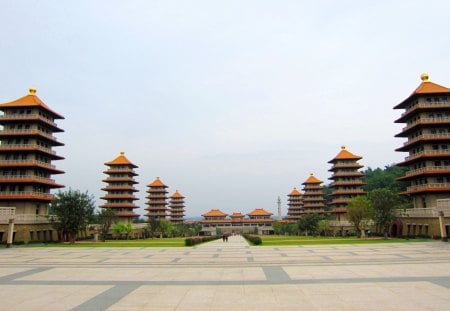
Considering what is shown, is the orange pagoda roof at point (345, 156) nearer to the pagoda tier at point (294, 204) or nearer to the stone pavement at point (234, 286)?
the pagoda tier at point (294, 204)

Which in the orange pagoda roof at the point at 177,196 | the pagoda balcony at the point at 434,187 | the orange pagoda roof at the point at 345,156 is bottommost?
the pagoda balcony at the point at 434,187

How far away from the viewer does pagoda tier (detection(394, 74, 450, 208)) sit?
154ft

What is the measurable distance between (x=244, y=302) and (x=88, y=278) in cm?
930

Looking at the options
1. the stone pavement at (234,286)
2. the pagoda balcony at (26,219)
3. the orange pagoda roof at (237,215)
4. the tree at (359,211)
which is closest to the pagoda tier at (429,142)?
the tree at (359,211)

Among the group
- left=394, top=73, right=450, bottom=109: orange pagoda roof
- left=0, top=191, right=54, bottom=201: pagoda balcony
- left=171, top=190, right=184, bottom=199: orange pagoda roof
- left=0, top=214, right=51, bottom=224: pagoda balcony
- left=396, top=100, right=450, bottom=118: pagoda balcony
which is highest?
A: left=394, top=73, right=450, bottom=109: orange pagoda roof

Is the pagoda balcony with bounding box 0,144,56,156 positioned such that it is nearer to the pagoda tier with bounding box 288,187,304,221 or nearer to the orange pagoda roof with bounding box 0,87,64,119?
the orange pagoda roof with bounding box 0,87,64,119

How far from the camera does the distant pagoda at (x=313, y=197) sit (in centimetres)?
9925

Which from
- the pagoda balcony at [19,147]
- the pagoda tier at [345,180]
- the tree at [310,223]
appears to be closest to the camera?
the pagoda balcony at [19,147]

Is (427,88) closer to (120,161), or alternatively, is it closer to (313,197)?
(313,197)

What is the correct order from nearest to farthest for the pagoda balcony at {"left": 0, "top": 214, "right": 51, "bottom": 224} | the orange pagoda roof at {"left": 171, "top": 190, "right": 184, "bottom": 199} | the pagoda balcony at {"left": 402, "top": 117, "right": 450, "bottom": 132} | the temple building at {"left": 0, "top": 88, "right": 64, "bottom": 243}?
the pagoda balcony at {"left": 0, "top": 214, "right": 51, "bottom": 224}
the pagoda balcony at {"left": 402, "top": 117, "right": 450, "bottom": 132}
the temple building at {"left": 0, "top": 88, "right": 64, "bottom": 243}
the orange pagoda roof at {"left": 171, "top": 190, "right": 184, "bottom": 199}

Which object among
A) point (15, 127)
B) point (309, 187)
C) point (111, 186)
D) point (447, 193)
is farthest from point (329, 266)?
point (309, 187)

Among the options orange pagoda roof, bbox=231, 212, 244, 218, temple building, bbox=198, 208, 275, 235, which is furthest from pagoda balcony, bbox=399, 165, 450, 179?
orange pagoda roof, bbox=231, 212, 244, 218

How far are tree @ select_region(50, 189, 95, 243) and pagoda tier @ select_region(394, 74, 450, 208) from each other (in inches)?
1901

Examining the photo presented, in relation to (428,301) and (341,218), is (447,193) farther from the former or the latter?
(428,301)
